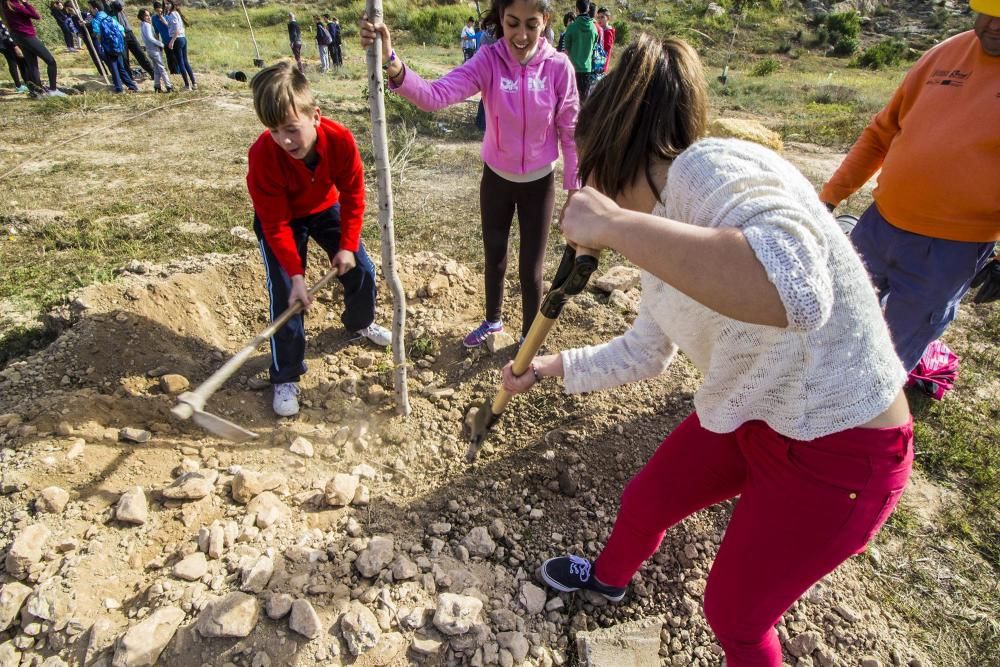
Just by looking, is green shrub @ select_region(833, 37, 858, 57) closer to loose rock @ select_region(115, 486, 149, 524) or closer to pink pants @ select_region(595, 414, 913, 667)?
pink pants @ select_region(595, 414, 913, 667)

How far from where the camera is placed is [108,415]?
2615 millimetres

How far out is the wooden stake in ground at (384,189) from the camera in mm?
1934

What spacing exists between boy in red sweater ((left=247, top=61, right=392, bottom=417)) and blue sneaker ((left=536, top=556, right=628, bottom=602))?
5.22 ft

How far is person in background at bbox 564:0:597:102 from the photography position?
7.10 m

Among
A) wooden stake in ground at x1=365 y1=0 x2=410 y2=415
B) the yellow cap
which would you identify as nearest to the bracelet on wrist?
wooden stake in ground at x1=365 y1=0 x2=410 y2=415

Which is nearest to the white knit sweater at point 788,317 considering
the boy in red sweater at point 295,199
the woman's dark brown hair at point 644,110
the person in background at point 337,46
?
the woman's dark brown hair at point 644,110

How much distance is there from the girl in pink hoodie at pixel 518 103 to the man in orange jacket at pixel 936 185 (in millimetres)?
1356

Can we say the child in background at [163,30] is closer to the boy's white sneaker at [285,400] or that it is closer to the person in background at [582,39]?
the person in background at [582,39]

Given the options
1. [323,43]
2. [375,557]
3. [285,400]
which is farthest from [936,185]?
[323,43]

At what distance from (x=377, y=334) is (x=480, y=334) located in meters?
0.65

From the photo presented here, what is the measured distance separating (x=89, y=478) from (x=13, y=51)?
1060cm

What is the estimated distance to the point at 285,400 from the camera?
113 inches

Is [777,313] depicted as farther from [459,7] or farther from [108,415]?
[459,7]

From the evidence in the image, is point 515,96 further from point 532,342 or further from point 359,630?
point 359,630
